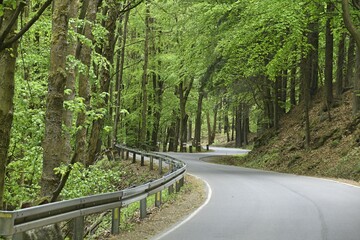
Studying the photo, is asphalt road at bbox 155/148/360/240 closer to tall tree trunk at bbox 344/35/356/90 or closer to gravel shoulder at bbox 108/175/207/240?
gravel shoulder at bbox 108/175/207/240

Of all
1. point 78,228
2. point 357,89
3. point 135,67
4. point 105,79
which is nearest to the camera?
point 78,228

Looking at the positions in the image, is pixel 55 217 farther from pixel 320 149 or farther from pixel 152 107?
pixel 152 107

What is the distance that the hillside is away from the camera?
21.4 metres

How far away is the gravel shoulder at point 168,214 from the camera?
27.6ft

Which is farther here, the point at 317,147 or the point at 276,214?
the point at 317,147

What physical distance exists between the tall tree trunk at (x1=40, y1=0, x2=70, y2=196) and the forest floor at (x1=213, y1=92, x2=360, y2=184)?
14.4 meters

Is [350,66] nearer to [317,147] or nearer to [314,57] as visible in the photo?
[314,57]

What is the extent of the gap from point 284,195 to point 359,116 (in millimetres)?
12332

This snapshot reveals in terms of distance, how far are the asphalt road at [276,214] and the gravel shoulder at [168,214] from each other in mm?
302

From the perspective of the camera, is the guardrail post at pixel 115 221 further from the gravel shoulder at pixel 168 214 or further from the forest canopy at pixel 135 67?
the forest canopy at pixel 135 67

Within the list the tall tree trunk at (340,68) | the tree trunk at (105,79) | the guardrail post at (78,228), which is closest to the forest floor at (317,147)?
the tall tree trunk at (340,68)

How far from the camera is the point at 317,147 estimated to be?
25406 millimetres

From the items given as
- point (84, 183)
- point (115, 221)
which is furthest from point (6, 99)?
point (84, 183)

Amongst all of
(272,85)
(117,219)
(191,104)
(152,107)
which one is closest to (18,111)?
(117,219)
